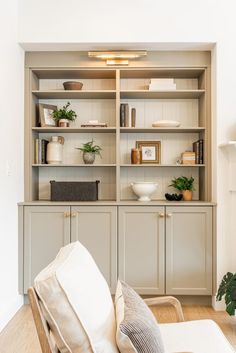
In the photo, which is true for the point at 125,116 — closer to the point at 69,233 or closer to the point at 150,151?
the point at 150,151

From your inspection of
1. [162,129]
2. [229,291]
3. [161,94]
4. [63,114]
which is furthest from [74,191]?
[229,291]

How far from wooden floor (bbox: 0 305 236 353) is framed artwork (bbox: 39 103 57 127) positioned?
1.77 m

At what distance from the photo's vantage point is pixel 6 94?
317 centimetres

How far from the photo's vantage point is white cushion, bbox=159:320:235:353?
1.67m

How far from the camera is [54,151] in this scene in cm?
378

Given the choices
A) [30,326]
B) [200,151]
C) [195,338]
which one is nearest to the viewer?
[195,338]

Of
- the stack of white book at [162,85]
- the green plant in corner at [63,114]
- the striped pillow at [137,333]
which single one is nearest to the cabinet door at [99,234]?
the green plant in corner at [63,114]

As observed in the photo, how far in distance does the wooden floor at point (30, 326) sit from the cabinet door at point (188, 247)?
0.60 ft

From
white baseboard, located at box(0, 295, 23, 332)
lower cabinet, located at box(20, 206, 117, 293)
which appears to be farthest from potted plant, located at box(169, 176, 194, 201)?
white baseboard, located at box(0, 295, 23, 332)

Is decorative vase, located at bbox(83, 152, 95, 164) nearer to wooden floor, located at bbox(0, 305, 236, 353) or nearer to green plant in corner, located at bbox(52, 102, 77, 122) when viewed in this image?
green plant in corner, located at bbox(52, 102, 77, 122)
